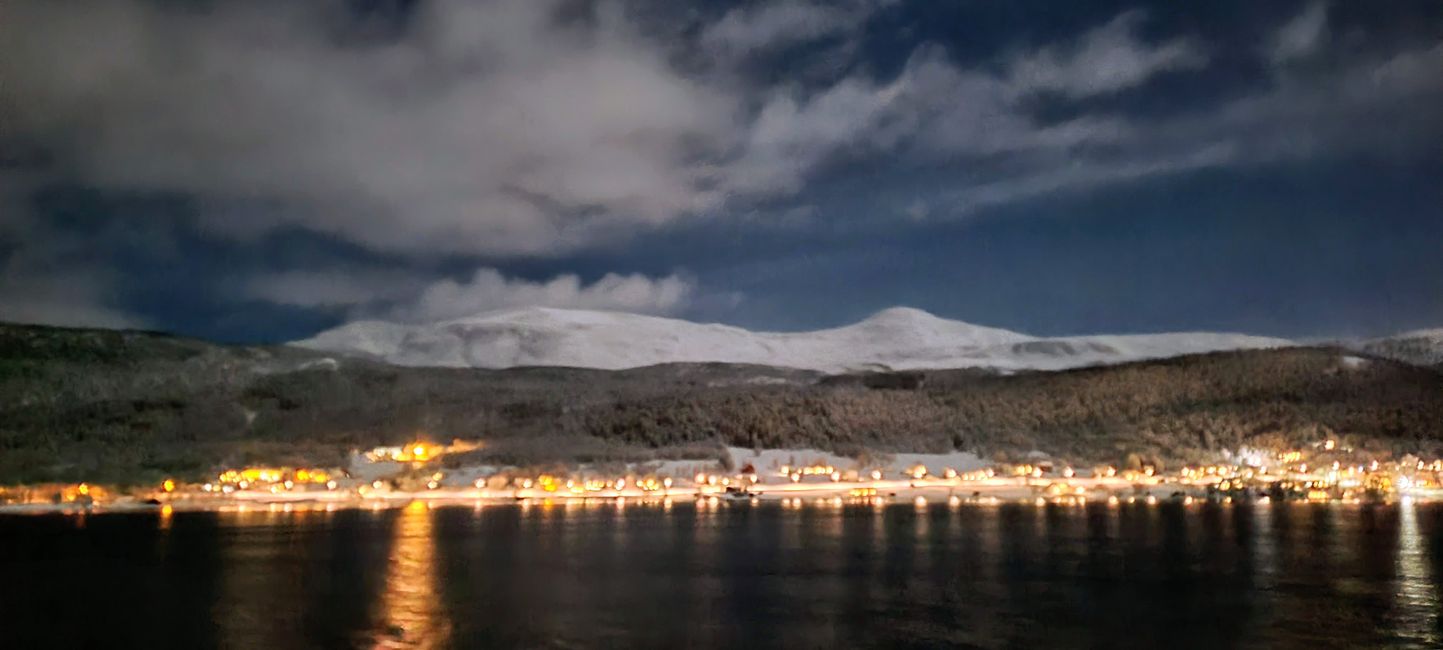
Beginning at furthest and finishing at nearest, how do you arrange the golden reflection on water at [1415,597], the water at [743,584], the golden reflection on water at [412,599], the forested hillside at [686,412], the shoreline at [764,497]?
the forested hillside at [686,412] < the shoreline at [764,497] < the water at [743,584] < the golden reflection on water at [412,599] < the golden reflection on water at [1415,597]

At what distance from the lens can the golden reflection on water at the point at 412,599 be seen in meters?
20.8

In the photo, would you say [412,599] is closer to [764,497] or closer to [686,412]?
[764,497]

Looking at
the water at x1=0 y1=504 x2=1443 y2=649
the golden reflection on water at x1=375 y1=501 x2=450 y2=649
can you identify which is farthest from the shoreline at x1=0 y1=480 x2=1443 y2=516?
the golden reflection on water at x1=375 y1=501 x2=450 y2=649

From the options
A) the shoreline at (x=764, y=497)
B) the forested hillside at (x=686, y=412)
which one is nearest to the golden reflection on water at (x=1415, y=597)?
the shoreline at (x=764, y=497)

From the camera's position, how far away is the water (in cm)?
2127

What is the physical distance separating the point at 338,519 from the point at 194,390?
55.3 metres

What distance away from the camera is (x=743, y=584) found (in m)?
28.2

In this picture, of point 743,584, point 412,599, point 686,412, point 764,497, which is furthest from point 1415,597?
point 686,412

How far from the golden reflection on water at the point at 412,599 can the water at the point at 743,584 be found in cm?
10

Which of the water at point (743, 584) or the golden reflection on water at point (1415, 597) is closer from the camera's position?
the golden reflection on water at point (1415, 597)

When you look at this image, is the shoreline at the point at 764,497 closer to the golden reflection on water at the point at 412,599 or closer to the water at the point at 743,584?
the water at the point at 743,584

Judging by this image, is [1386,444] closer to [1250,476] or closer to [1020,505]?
[1250,476]

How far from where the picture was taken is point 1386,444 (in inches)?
3041

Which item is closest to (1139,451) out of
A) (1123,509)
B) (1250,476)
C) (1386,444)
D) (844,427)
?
(1250,476)
